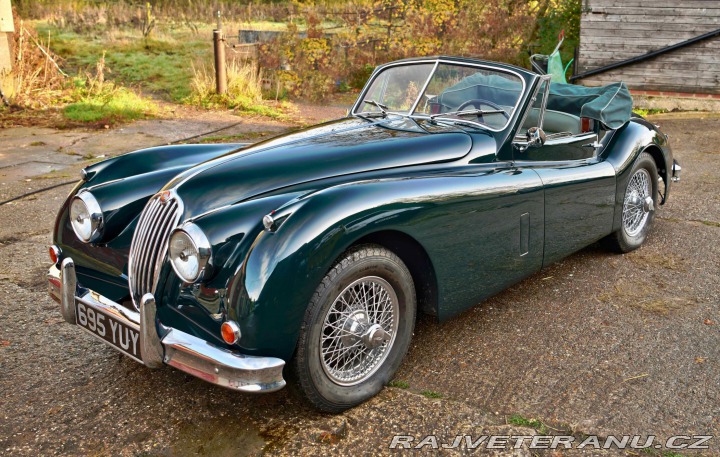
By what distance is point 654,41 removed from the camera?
11.0 meters

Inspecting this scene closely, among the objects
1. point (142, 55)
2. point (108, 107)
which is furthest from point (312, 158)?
point (142, 55)

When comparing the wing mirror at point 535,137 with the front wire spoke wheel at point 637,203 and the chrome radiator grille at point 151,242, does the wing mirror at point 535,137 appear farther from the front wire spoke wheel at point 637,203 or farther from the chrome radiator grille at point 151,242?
the chrome radiator grille at point 151,242

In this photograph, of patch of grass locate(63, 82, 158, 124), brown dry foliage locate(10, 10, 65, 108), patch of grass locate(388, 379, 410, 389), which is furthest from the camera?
brown dry foliage locate(10, 10, 65, 108)

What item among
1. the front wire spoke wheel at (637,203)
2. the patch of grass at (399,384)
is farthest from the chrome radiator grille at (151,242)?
the front wire spoke wheel at (637,203)

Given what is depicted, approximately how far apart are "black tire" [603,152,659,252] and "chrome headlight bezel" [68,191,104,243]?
135 inches

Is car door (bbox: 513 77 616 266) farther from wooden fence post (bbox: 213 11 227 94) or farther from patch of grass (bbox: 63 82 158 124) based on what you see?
wooden fence post (bbox: 213 11 227 94)

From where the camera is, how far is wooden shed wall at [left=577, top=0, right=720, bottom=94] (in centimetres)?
1071

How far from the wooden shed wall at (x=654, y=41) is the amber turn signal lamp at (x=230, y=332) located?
10.3 m

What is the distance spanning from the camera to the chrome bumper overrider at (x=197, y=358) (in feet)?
8.37

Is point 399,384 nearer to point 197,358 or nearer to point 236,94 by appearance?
point 197,358

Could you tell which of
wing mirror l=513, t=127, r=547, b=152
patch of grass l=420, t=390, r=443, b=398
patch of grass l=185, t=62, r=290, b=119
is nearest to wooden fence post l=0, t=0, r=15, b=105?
patch of grass l=185, t=62, r=290, b=119

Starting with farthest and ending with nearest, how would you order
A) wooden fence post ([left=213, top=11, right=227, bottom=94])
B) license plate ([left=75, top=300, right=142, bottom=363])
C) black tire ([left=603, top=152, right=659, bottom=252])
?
wooden fence post ([left=213, top=11, right=227, bottom=94]) → black tire ([left=603, top=152, right=659, bottom=252]) → license plate ([left=75, top=300, right=142, bottom=363])

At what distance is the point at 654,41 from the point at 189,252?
10456 millimetres

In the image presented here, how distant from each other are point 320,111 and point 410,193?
28.8 feet
